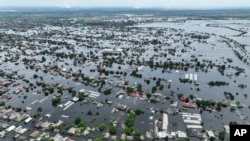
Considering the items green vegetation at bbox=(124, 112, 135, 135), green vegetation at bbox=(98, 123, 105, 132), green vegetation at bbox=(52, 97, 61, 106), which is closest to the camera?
green vegetation at bbox=(124, 112, 135, 135)

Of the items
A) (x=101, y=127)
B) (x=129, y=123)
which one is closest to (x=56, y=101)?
(x=101, y=127)

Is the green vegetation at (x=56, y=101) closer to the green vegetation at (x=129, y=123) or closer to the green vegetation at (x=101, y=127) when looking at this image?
the green vegetation at (x=101, y=127)

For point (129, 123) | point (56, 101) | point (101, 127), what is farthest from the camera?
point (56, 101)

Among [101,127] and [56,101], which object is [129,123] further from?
[56,101]

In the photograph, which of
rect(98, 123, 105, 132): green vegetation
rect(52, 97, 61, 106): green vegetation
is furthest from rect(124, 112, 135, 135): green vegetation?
rect(52, 97, 61, 106): green vegetation

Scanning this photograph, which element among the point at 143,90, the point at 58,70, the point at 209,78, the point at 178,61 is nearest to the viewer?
the point at 143,90

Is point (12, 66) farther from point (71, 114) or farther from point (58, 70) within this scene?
point (71, 114)

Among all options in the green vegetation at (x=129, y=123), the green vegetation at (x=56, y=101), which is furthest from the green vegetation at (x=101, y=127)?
the green vegetation at (x=56, y=101)

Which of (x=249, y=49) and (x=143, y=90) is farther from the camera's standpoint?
(x=249, y=49)

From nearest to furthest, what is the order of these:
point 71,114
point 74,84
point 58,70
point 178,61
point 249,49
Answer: point 71,114 < point 74,84 < point 58,70 < point 178,61 < point 249,49

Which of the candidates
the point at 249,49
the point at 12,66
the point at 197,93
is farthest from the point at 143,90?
the point at 249,49

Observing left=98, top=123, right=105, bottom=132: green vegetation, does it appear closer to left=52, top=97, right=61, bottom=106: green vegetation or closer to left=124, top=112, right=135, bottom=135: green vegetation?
left=124, top=112, right=135, bottom=135: green vegetation
